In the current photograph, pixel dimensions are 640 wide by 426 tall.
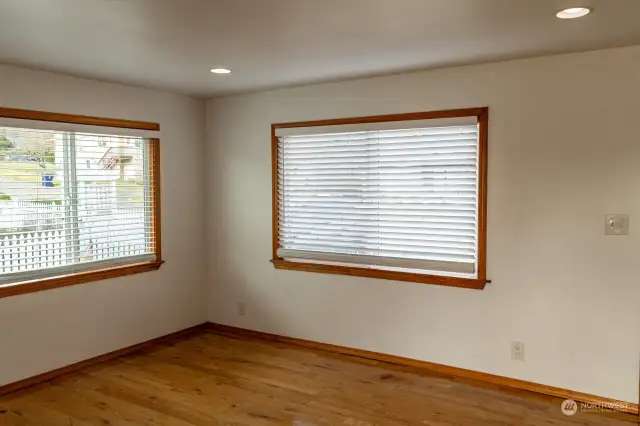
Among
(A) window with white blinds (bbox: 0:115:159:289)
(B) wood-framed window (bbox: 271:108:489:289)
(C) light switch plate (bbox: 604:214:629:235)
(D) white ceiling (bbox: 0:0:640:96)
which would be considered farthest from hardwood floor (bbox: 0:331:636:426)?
(D) white ceiling (bbox: 0:0:640:96)

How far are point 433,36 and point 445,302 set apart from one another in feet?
6.28

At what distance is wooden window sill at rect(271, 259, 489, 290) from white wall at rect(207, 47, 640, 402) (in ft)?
Answer: 0.17

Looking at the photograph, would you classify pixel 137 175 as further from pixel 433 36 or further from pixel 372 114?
pixel 433 36

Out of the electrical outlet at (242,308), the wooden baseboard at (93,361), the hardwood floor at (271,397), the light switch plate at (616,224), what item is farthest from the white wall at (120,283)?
the light switch plate at (616,224)

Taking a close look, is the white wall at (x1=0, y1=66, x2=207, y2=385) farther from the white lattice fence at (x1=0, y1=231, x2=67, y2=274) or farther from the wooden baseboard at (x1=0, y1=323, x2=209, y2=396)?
the white lattice fence at (x1=0, y1=231, x2=67, y2=274)

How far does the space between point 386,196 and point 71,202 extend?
7.89 feet

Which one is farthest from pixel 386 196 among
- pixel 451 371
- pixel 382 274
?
pixel 451 371

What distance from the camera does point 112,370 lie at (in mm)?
3973

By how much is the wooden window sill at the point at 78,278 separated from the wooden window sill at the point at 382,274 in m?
1.11

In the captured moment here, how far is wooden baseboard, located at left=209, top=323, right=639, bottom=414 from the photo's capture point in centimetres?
332

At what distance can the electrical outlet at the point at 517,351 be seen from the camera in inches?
140

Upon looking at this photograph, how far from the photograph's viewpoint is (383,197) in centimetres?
404

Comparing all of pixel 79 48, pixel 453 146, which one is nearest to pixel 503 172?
pixel 453 146

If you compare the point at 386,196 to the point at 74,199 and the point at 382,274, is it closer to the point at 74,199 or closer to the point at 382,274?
the point at 382,274
